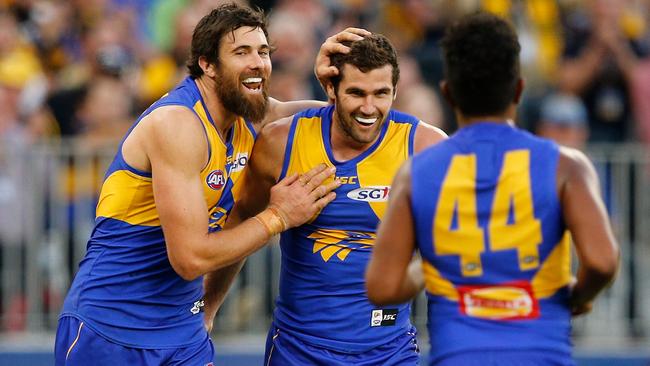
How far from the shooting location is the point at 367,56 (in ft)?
18.7

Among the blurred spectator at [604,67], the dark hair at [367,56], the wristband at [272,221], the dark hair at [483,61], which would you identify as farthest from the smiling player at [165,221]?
the blurred spectator at [604,67]

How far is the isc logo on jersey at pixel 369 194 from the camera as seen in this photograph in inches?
226

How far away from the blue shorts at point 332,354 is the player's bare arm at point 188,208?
2.10ft

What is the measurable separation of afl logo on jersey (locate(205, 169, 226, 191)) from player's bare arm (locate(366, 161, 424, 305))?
5.08ft

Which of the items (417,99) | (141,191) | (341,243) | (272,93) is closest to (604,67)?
(417,99)

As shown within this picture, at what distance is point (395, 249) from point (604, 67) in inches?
277

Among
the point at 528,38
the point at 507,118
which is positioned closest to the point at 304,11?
the point at 528,38

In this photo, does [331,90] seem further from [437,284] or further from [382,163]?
[437,284]

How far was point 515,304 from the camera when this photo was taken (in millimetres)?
4180

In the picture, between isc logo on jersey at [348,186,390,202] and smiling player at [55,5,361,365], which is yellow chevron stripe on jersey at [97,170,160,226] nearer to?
smiling player at [55,5,361,365]

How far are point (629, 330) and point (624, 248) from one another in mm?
750

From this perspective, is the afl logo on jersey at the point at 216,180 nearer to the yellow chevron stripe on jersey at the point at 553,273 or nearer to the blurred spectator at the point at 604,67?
the yellow chevron stripe on jersey at the point at 553,273

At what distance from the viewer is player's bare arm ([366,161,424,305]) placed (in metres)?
4.25

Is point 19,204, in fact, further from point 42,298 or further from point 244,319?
point 244,319
